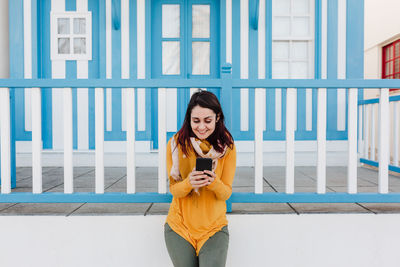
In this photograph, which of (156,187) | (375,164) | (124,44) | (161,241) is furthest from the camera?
(124,44)

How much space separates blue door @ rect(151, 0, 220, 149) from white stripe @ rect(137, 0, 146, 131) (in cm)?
17

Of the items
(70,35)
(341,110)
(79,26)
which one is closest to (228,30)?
(341,110)

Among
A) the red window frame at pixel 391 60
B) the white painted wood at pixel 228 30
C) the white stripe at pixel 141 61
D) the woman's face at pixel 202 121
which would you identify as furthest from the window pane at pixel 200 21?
the red window frame at pixel 391 60

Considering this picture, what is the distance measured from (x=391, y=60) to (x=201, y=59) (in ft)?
21.6

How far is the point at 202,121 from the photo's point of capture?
4.50 ft

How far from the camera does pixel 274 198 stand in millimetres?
1767

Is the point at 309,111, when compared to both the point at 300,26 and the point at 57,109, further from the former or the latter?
the point at 57,109

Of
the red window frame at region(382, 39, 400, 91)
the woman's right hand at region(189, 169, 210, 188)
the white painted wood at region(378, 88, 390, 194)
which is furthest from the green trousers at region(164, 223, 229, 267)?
the red window frame at region(382, 39, 400, 91)

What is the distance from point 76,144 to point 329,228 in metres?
3.73

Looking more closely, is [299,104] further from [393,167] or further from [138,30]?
[138,30]

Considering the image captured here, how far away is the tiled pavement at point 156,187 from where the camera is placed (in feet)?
5.90

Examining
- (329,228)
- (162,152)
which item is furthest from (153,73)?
(329,228)

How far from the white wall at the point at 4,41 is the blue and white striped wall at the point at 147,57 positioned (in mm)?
202

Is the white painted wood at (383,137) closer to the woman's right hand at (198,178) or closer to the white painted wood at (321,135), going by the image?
the white painted wood at (321,135)
